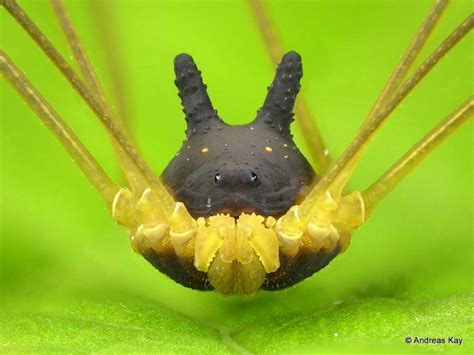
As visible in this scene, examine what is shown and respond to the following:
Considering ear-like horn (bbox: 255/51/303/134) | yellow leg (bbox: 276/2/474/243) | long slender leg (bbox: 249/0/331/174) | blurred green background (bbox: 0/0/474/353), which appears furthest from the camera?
long slender leg (bbox: 249/0/331/174)

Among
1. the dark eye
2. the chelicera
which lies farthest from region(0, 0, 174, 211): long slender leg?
the dark eye

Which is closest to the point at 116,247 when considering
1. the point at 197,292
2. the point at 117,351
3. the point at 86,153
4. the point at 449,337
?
the point at 197,292

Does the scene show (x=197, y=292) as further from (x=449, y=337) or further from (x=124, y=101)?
(x=449, y=337)

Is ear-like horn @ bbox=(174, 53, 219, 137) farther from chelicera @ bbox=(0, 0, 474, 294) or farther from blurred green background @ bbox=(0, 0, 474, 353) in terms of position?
blurred green background @ bbox=(0, 0, 474, 353)

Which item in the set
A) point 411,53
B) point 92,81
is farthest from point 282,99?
point 92,81

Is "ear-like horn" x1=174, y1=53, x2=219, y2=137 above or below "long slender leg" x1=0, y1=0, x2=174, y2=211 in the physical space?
above

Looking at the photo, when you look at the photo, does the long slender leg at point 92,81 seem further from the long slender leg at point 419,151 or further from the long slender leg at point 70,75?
the long slender leg at point 419,151
